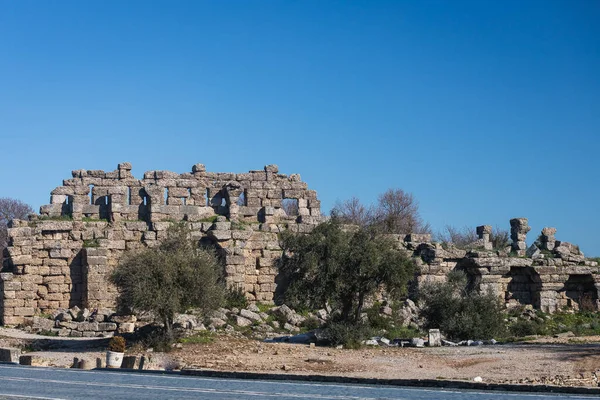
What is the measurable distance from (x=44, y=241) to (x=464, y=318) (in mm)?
14262

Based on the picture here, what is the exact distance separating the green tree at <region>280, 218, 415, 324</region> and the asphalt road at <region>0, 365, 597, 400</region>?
32.4 ft

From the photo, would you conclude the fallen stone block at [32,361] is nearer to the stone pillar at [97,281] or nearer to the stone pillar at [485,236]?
the stone pillar at [97,281]

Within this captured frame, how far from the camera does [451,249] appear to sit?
37.6m

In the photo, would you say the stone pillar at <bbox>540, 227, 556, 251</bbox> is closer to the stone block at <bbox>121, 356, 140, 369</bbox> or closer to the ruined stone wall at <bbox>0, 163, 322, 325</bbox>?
the ruined stone wall at <bbox>0, 163, 322, 325</bbox>

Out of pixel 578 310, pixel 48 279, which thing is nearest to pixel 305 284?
pixel 48 279

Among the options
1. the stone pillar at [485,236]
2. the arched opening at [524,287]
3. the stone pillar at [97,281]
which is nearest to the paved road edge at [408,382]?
the stone pillar at [97,281]

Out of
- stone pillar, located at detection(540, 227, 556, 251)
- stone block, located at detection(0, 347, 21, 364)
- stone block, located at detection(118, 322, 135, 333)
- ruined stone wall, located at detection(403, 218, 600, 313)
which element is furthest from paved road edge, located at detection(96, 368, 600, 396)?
stone pillar, located at detection(540, 227, 556, 251)

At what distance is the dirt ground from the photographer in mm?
19688

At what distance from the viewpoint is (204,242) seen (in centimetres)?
3531

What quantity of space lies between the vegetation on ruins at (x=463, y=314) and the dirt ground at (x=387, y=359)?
1.80 meters

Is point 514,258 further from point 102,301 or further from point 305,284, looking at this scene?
point 102,301

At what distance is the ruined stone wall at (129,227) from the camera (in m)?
Result: 33.5

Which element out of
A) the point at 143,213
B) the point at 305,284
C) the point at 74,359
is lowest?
the point at 74,359

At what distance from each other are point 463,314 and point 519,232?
11812 millimetres
